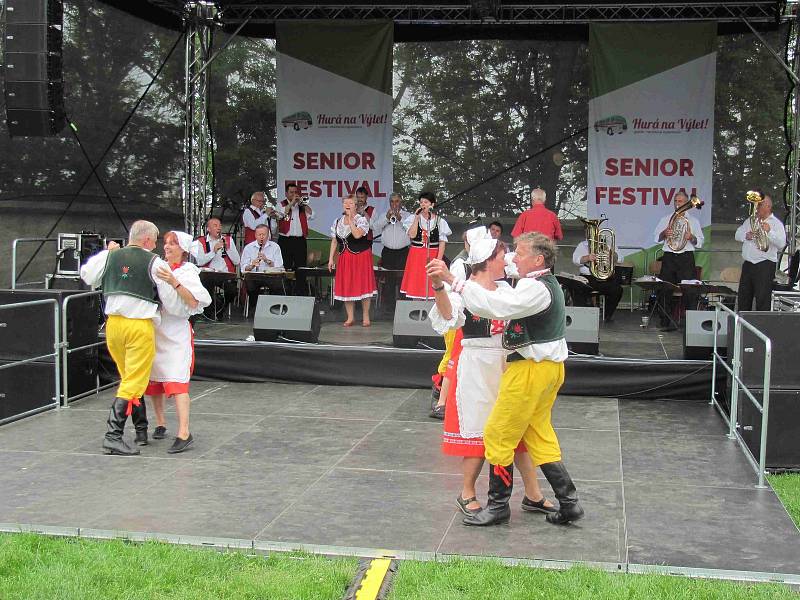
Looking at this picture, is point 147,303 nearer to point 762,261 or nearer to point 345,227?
point 345,227

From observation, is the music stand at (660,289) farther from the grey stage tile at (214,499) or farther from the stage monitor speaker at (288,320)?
the grey stage tile at (214,499)

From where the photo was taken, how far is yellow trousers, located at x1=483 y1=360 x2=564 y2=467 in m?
4.96

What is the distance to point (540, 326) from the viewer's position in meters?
4.93

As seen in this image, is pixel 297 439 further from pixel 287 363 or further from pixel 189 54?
pixel 189 54

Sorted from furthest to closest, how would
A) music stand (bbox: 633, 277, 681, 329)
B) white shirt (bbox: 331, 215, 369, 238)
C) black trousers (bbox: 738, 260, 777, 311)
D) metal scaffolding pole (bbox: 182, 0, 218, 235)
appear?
metal scaffolding pole (bbox: 182, 0, 218, 235), white shirt (bbox: 331, 215, 369, 238), music stand (bbox: 633, 277, 681, 329), black trousers (bbox: 738, 260, 777, 311)

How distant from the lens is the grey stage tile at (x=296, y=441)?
22.0ft

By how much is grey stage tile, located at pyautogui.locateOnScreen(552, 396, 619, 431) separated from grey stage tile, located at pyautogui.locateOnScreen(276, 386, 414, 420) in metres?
1.43

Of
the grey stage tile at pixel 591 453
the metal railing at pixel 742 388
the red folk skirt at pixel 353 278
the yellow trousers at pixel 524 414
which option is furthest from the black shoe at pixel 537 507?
the red folk skirt at pixel 353 278

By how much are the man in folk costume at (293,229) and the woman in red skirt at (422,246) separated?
2525 millimetres

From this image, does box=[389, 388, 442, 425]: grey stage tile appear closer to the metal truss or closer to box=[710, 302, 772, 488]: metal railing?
box=[710, 302, 772, 488]: metal railing

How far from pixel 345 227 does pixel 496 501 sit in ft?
24.2

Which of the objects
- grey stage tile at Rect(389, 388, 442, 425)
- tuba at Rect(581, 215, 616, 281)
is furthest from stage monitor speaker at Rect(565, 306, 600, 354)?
tuba at Rect(581, 215, 616, 281)

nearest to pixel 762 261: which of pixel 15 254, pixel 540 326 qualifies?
pixel 540 326

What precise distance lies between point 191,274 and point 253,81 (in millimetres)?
9223
